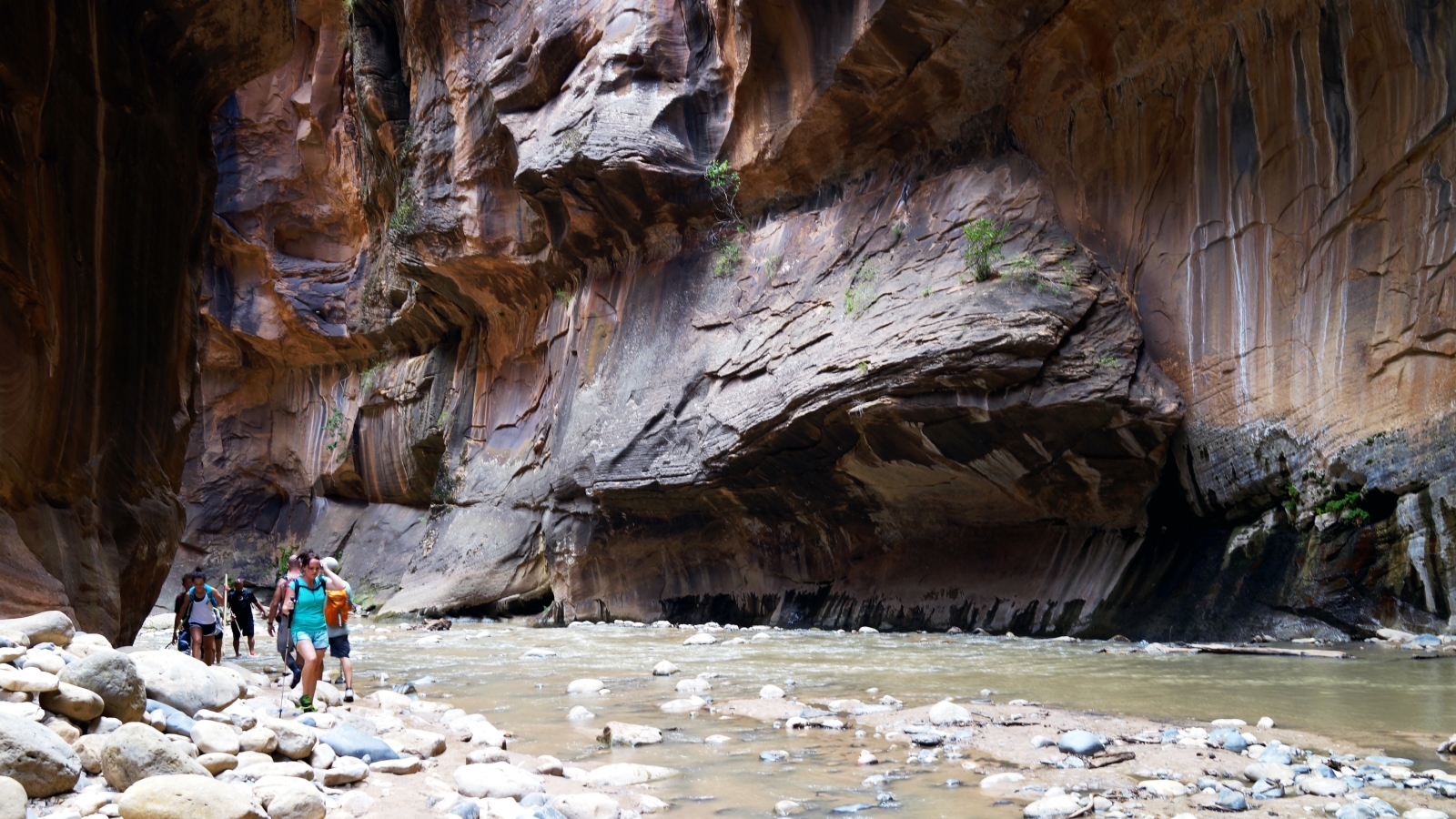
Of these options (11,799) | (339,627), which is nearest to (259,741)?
(11,799)

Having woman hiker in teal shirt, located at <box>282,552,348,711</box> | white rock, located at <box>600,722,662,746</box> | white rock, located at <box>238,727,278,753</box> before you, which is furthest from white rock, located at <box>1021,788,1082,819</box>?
woman hiker in teal shirt, located at <box>282,552,348,711</box>

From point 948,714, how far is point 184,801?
3936 millimetres

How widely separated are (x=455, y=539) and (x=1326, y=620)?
16.8 meters

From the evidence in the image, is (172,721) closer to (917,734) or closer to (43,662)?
(43,662)

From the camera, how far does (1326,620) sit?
9.87 metres

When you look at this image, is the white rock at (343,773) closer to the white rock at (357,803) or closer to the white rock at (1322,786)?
the white rock at (357,803)

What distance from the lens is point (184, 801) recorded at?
9.82ft

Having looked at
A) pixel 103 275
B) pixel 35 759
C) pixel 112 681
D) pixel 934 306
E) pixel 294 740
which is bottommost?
pixel 294 740

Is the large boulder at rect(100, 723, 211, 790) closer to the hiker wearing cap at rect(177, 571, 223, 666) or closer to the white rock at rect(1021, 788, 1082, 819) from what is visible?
the white rock at rect(1021, 788, 1082, 819)

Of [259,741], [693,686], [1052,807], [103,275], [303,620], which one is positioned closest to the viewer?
[1052,807]

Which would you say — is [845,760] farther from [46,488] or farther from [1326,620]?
[1326,620]

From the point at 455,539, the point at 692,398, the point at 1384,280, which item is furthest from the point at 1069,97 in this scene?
the point at 455,539

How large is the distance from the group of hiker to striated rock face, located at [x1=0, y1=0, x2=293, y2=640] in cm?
63

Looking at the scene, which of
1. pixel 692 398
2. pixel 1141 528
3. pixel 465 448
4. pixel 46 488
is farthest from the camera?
pixel 465 448
